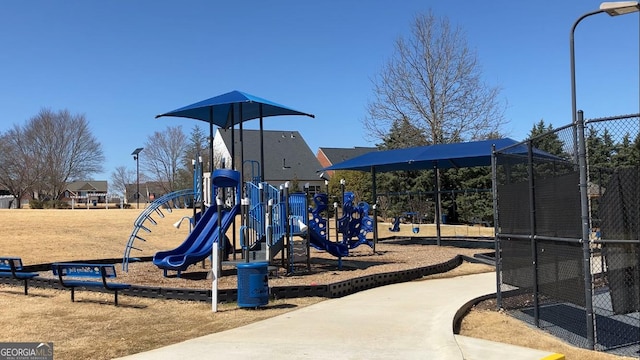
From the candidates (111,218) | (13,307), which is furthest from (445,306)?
(111,218)

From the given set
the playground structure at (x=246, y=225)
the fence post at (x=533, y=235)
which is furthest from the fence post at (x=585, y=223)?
the playground structure at (x=246, y=225)

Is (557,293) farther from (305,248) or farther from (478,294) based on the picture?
(305,248)

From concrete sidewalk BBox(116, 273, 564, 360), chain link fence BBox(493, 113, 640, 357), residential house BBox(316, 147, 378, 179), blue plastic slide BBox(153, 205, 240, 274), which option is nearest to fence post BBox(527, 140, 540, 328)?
chain link fence BBox(493, 113, 640, 357)

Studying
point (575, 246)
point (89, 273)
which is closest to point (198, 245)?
point (89, 273)

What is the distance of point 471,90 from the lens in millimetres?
34312

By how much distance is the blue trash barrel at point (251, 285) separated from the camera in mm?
9133

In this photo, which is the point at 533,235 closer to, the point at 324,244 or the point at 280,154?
the point at 324,244

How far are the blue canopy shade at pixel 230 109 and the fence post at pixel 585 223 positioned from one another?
831 cm

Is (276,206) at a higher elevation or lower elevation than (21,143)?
lower

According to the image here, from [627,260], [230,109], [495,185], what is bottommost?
[627,260]

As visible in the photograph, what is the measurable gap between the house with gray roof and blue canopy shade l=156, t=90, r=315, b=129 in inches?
1770

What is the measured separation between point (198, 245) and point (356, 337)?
6.67 metres

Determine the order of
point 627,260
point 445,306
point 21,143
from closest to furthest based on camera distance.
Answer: point 627,260 < point 445,306 < point 21,143

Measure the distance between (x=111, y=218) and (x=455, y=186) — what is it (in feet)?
82.8
